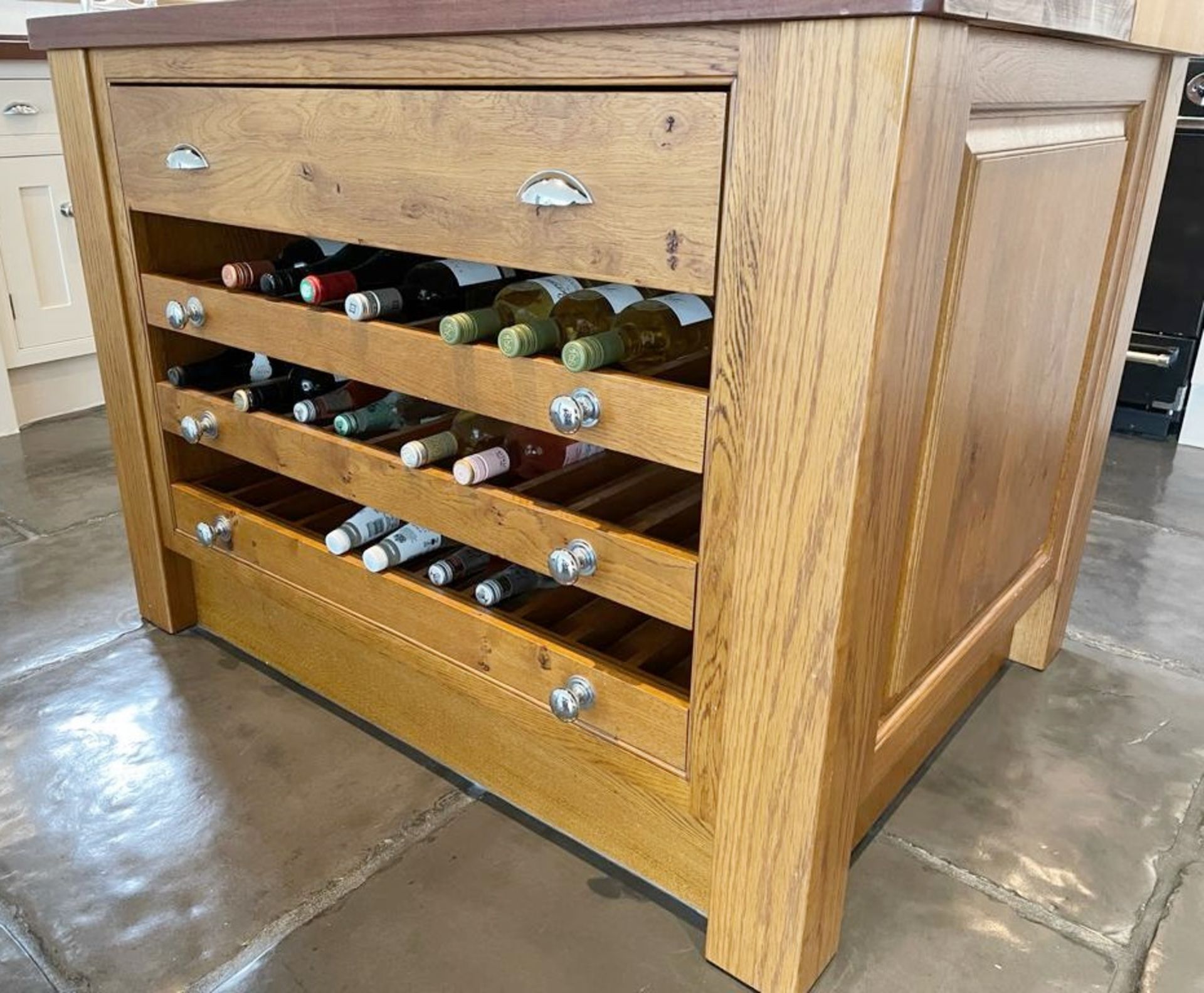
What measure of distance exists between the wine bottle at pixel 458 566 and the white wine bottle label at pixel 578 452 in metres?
0.15

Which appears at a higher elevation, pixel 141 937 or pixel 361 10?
pixel 361 10

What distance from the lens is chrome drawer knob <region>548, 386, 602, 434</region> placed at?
90 centimetres

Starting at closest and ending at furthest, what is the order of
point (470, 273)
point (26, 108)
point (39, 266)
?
point (470, 273), point (26, 108), point (39, 266)

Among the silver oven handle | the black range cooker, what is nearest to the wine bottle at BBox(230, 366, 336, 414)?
the black range cooker

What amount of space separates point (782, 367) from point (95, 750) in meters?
1.05

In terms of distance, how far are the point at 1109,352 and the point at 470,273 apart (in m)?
0.86

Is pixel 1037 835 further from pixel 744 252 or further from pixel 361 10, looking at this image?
pixel 361 10

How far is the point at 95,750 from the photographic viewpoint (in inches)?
51.7

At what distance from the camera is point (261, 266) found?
1.25 metres

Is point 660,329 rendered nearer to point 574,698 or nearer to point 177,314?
point 574,698

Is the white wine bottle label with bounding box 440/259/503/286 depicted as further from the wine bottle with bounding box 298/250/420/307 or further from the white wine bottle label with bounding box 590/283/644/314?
the white wine bottle label with bounding box 590/283/644/314

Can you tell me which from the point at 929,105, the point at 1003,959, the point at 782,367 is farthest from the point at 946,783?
the point at 929,105

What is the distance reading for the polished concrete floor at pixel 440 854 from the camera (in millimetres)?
998

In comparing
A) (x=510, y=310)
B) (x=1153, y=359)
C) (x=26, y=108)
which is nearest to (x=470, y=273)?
(x=510, y=310)
